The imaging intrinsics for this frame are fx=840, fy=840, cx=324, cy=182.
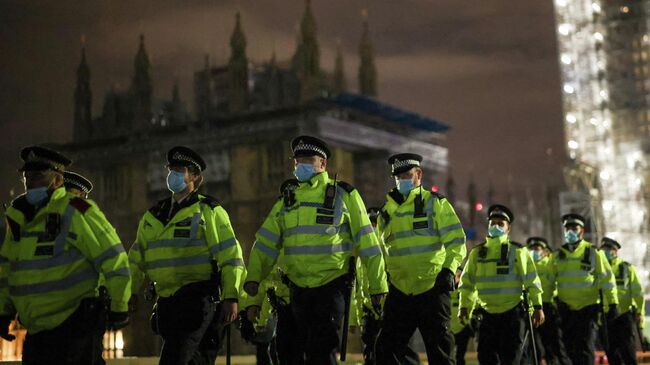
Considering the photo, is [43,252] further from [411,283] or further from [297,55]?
[297,55]

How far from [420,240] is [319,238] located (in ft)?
5.09

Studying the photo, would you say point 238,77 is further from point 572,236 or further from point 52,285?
point 52,285

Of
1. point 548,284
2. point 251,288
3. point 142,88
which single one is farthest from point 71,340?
point 142,88

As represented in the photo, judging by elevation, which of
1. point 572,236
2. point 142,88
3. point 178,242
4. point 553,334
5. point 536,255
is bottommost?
point 553,334

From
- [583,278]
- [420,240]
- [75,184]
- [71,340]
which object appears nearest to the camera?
[71,340]

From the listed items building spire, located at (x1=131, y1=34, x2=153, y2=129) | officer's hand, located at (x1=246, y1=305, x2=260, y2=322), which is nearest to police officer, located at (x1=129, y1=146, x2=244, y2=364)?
officer's hand, located at (x1=246, y1=305, x2=260, y2=322)

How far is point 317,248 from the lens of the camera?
639 cm

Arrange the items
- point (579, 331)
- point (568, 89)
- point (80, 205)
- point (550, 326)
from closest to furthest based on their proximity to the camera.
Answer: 1. point (80, 205)
2. point (579, 331)
3. point (550, 326)
4. point (568, 89)

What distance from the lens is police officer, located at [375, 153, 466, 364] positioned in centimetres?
731

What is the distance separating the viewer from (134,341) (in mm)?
54844

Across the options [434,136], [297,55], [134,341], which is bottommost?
[134,341]

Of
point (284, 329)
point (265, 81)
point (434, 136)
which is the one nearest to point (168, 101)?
point (265, 81)

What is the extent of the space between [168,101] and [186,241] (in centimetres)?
7453

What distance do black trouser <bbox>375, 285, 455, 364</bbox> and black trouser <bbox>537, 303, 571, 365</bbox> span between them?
552 cm
